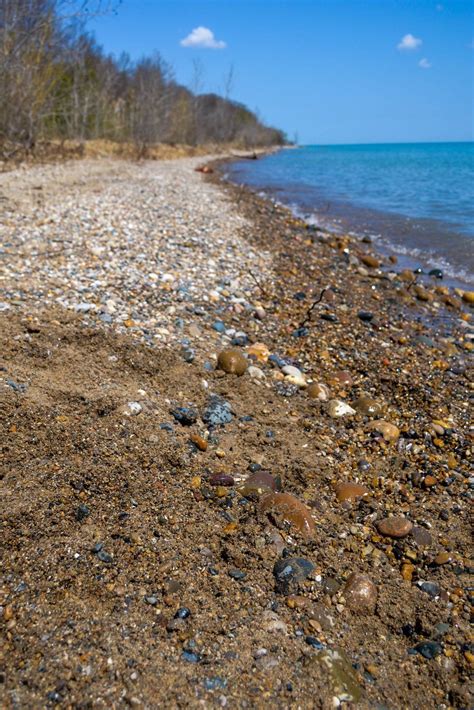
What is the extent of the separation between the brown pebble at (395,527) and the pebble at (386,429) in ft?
2.77

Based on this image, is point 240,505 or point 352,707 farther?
point 240,505

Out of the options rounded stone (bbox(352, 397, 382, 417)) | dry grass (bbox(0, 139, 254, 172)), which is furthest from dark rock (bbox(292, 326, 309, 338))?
dry grass (bbox(0, 139, 254, 172))

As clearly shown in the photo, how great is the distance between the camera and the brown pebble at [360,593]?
2336mm

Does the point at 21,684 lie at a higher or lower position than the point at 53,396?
lower

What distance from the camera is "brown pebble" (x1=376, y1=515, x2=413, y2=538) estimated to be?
279 cm

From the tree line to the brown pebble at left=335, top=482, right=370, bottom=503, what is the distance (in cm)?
764

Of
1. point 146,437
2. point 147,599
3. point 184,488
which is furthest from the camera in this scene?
point 146,437

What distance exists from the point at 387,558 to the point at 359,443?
1.03 metres

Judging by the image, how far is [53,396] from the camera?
3242 mm

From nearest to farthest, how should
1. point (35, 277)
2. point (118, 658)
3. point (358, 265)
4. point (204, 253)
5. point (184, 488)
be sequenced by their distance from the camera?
point (118, 658), point (184, 488), point (35, 277), point (204, 253), point (358, 265)

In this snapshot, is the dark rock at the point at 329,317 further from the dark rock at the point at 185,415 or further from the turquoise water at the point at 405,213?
the turquoise water at the point at 405,213

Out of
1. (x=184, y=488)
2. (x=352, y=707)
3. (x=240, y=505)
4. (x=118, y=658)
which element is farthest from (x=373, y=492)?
(x=118, y=658)

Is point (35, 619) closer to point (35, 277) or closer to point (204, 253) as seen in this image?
point (35, 277)

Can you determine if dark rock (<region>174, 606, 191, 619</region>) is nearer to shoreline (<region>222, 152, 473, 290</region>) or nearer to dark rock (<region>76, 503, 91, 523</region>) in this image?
dark rock (<region>76, 503, 91, 523</region>)
